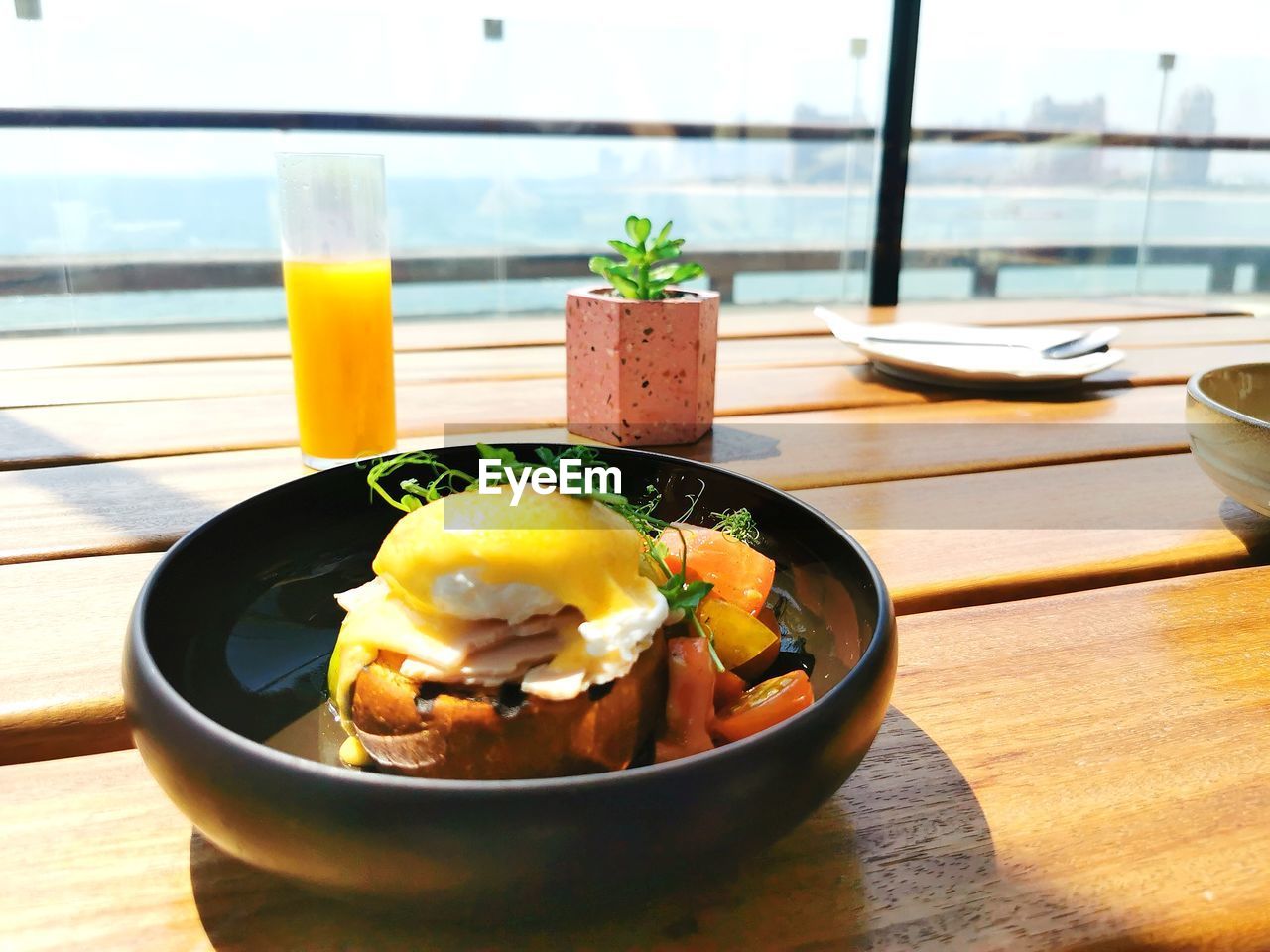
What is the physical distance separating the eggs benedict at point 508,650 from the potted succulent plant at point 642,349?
0.56 m

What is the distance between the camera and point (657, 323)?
3.39 feet

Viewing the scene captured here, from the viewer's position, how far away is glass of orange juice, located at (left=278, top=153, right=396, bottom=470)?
3.26ft

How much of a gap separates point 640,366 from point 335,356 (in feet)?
1.03

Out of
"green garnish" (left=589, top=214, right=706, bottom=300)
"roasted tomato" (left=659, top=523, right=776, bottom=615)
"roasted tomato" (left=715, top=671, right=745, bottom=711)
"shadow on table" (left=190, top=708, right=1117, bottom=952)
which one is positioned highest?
"green garnish" (left=589, top=214, right=706, bottom=300)

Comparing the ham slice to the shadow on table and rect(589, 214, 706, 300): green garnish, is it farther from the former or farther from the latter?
rect(589, 214, 706, 300): green garnish

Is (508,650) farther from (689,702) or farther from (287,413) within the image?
(287,413)

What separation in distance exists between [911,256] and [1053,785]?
4716 mm

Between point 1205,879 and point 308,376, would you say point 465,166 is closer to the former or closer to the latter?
point 308,376

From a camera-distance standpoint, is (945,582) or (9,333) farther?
(9,333)

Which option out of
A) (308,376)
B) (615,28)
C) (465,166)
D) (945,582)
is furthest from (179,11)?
(945,582)

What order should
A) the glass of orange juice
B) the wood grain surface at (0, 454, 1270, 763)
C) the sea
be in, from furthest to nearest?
the sea
the glass of orange juice
the wood grain surface at (0, 454, 1270, 763)

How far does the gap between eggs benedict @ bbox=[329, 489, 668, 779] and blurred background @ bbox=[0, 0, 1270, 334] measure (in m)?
3.16

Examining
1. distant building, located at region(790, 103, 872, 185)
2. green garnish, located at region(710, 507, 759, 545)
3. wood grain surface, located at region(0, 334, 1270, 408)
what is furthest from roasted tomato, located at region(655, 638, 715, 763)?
distant building, located at region(790, 103, 872, 185)

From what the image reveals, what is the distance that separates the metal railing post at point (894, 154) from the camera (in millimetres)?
2369
